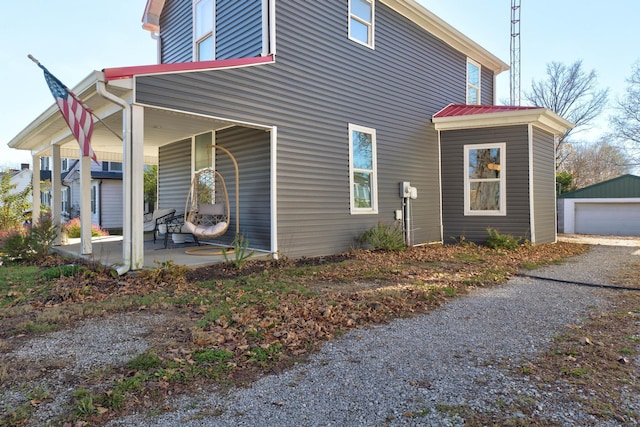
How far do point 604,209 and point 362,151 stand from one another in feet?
38.8

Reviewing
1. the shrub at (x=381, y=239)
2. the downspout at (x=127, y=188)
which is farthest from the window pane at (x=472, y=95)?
the downspout at (x=127, y=188)

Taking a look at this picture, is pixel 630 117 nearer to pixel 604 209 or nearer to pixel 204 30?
pixel 604 209

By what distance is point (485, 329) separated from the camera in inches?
140

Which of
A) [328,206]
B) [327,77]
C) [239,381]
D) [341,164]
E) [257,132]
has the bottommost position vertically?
[239,381]

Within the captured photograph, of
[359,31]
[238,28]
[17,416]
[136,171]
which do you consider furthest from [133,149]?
[359,31]

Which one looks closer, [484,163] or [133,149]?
[133,149]

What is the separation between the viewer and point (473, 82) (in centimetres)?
1244

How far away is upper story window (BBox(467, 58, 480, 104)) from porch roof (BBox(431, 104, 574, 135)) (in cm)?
164

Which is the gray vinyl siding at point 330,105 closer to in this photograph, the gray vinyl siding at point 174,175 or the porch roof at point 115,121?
the porch roof at point 115,121

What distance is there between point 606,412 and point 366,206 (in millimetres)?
6712

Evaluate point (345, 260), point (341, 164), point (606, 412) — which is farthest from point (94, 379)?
point (341, 164)

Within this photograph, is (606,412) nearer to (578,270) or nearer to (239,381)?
(239,381)

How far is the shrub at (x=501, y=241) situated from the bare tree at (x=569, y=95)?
19538mm

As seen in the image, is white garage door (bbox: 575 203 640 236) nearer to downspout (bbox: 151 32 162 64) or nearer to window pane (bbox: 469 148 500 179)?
window pane (bbox: 469 148 500 179)
